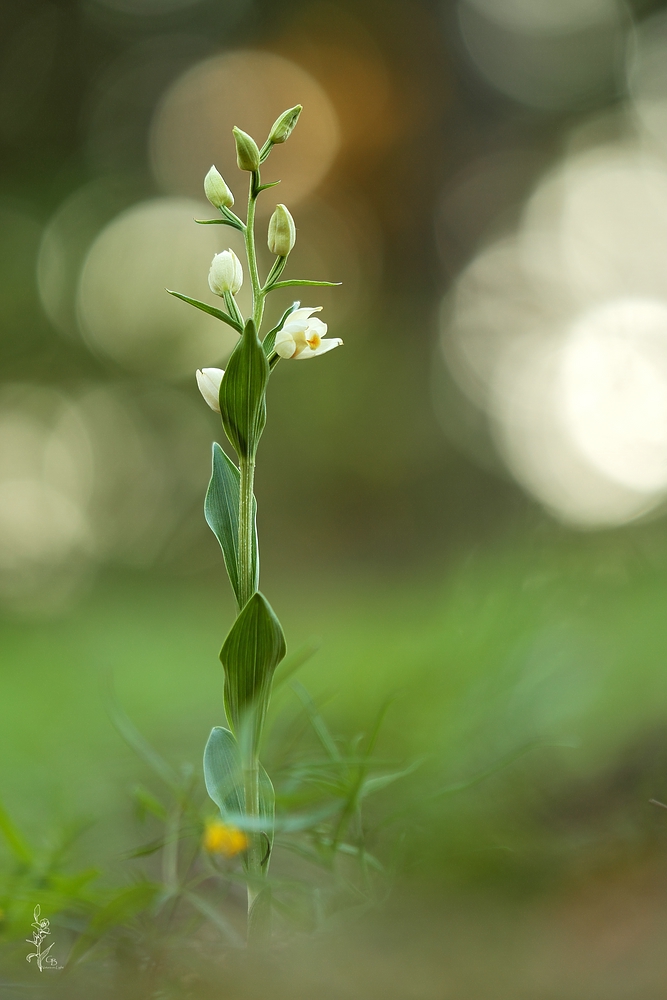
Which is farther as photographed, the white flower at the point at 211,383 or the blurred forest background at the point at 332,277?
the blurred forest background at the point at 332,277

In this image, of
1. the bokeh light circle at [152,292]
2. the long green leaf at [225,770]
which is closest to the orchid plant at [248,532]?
the long green leaf at [225,770]

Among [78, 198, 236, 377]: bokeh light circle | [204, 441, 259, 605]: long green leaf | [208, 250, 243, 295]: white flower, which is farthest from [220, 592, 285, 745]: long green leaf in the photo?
[78, 198, 236, 377]: bokeh light circle

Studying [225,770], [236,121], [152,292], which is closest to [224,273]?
[225,770]

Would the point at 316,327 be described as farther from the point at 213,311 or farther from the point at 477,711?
the point at 477,711

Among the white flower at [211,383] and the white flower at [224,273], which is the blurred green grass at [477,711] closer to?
the white flower at [211,383]

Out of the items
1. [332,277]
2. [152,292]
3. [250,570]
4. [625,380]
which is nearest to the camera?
[250,570]

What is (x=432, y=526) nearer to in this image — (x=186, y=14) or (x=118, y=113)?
(x=118, y=113)

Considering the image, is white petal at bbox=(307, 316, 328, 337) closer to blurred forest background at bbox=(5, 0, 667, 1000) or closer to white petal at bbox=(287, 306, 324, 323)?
white petal at bbox=(287, 306, 324, 323)

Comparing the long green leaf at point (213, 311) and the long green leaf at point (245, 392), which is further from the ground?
the long green leaf at point (213, 311)
